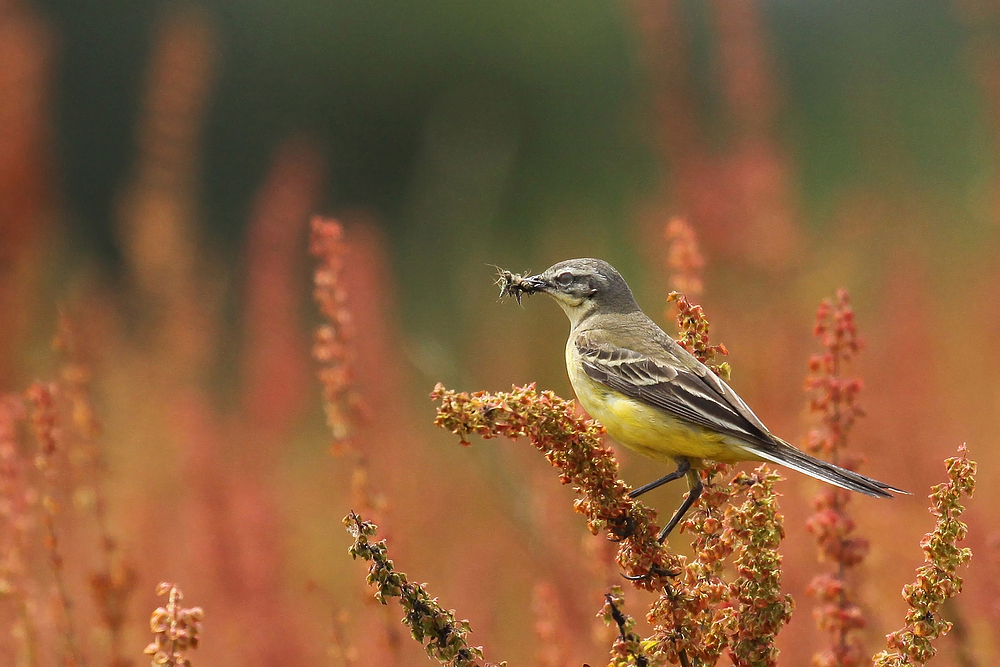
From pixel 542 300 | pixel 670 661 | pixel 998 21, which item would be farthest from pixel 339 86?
pixel 670 661

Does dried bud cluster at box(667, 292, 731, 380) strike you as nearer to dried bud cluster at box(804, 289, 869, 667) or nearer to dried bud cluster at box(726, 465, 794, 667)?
dried bud cluster at box(804, 289, 869, 667)

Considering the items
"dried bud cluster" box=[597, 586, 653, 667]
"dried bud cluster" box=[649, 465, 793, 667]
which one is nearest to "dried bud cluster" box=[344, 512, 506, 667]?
"dried bud cluster" box=[597, 586, 653, 667]

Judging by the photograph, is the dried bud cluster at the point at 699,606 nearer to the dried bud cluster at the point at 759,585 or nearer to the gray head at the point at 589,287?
the dried bud cluster at the point at 759,585

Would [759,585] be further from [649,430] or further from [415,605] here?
[649,430]

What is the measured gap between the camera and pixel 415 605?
1977mm

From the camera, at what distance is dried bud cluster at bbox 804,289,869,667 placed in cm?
253

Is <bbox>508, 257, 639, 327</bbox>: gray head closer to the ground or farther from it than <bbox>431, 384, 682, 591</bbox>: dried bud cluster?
farther from it

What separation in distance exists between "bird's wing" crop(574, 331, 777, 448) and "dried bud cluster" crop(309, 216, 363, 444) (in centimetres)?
97

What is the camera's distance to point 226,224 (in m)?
18.6

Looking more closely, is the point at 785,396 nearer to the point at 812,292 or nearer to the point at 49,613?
the point at 812,292

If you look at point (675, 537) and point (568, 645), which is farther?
point (675, 537)

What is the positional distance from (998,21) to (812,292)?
240 cm

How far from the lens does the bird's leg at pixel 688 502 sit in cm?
280

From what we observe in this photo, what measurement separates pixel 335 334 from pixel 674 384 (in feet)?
3.67
